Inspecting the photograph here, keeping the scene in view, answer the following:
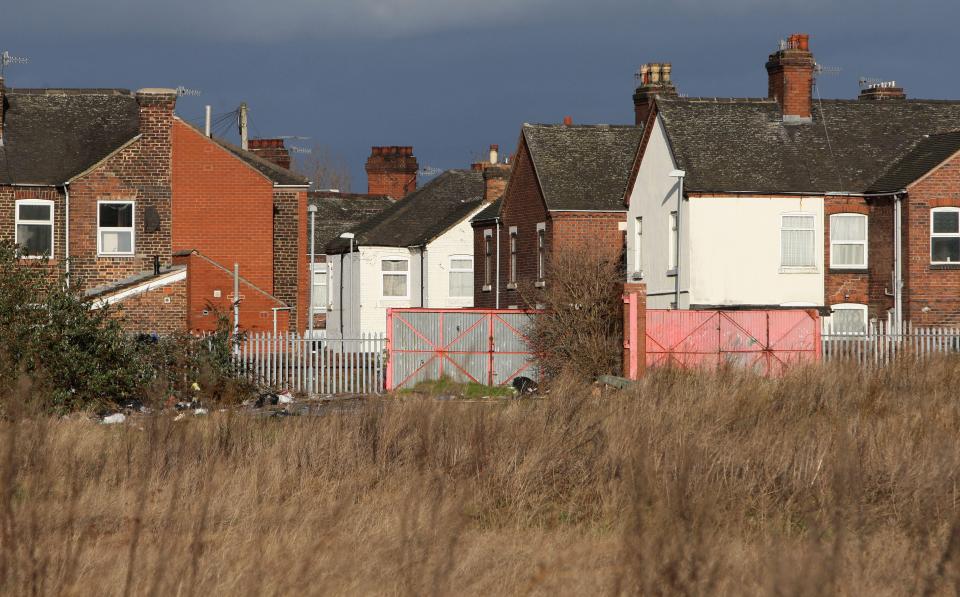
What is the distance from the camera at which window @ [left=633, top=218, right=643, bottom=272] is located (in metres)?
41.2

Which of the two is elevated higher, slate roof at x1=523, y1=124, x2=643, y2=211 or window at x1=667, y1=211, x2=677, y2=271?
slate roof at x1=523, y1=124, x2=643, y2=211

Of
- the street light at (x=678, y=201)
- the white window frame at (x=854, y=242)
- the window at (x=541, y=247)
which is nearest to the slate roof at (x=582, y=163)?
the window at (x=541, y=247)

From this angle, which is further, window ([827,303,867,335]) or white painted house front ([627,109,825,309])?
window ([827,303,867,335])

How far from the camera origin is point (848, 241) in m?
37.7

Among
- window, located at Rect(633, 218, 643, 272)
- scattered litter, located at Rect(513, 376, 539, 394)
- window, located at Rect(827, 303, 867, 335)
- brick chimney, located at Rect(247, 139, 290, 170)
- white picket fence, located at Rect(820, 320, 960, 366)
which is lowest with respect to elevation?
scattered litter, located at Rect(513, 376, 539, 394)

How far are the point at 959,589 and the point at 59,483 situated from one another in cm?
788

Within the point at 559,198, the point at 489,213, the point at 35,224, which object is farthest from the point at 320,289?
the point at 35,224

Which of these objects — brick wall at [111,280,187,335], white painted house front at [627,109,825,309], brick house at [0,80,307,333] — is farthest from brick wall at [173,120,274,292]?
white painted house front at [627,109,825,309]

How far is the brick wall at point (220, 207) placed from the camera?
39844mm

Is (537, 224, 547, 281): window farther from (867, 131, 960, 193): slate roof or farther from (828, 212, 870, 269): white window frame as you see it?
(867, 131, 960, 193): slate roof

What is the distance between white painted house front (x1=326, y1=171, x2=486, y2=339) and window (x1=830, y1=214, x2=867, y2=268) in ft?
58.9

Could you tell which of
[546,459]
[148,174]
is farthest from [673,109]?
[546,459]

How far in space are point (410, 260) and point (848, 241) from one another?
2169 centimetres

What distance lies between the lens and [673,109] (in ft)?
128
